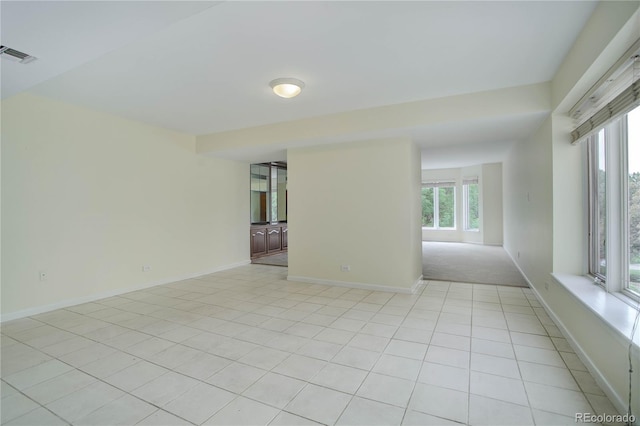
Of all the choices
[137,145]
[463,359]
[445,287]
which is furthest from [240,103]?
[445,287]

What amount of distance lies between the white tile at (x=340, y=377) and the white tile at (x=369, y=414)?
0.15 metres

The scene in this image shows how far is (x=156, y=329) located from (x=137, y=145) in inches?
120

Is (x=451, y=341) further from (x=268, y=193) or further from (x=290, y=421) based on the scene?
(x=268, y=193)

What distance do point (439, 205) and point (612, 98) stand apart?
28.8 feet

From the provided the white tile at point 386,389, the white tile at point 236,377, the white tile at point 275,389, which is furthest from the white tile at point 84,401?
the white tile at point 386,389

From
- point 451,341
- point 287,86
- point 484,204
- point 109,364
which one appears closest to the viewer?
point 109,364

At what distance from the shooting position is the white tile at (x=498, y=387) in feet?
6.33

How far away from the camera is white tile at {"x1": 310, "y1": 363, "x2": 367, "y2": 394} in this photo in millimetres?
2086

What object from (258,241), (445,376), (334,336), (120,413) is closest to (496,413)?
(445,376)

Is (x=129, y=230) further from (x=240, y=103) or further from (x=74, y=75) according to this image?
(x=240, y=103)

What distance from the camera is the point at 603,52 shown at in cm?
196

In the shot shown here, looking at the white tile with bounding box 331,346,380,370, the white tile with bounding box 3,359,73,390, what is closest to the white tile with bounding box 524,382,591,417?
the white tile with bounding box 331,346,380,370

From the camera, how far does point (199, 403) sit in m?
1.92

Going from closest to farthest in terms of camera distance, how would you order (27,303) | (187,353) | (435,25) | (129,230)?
(435,25) → (187,353) → (27,303) → (129,230)
